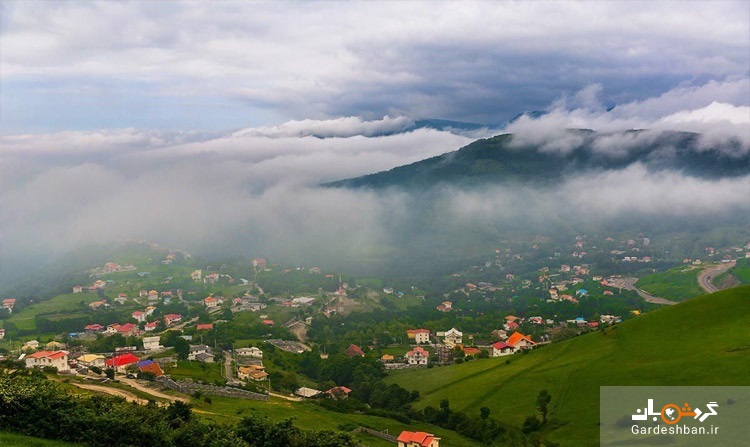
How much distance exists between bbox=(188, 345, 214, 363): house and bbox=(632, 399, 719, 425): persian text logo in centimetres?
5040

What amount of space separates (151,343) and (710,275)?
398ft

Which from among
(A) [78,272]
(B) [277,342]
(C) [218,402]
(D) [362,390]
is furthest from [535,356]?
(A) [78,272]

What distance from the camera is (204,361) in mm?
72250

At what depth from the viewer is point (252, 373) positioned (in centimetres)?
6581

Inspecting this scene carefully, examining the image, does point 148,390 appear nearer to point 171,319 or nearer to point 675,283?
point 171,319

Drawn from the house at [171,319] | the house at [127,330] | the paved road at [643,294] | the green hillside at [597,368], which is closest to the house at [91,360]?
the house at [127,330]

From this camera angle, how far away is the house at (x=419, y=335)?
96875mm

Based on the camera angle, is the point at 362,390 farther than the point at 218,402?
Yes

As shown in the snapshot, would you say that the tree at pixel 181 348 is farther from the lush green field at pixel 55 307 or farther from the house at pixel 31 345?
the lush green field at pixel 55 307

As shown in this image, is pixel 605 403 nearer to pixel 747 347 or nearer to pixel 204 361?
pixel 747 347

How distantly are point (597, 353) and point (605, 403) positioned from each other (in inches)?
591

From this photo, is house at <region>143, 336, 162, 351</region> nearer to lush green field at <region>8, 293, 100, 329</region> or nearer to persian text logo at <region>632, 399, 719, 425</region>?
lush green field at <region>8, 293, 100, 329</region>

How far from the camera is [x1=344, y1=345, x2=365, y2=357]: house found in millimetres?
82000

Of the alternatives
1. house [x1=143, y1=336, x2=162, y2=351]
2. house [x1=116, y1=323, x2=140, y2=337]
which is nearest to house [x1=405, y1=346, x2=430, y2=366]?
house [x1=143, y1=336, x2=162, y2=351]
